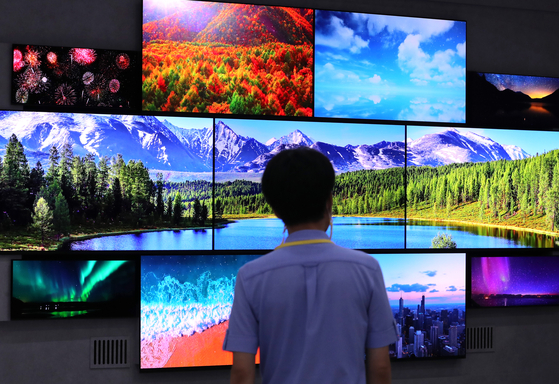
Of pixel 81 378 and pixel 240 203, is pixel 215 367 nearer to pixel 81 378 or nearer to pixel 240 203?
pixel 81 378

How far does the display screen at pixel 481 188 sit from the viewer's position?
3.32 metres

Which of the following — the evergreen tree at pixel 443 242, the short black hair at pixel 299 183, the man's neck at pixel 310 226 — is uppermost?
the short black hair at pixel 299 183

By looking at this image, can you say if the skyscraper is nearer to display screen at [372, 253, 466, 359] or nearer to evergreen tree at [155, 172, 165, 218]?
display screen at [372, 253, 466, 359]

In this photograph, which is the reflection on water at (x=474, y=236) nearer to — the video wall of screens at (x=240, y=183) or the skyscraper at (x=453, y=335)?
the video wall of screens at (x=240, y=183)

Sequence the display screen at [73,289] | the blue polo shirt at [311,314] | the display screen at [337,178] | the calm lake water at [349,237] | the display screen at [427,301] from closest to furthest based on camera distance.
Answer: the blue polo shirt at [311,314] < the display screen at [73,289] < the calm lake water at [349,237] < the display screen at [337,178] < the display screen at [427,301]

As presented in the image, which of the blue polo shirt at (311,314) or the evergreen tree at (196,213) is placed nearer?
the blue polo shirt at (311,314)

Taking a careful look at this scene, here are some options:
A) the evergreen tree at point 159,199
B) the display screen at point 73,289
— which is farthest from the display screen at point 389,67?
the display screen at point 73,289

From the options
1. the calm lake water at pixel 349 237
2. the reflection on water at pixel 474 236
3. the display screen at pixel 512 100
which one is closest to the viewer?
the calm lake water at pixel 349 237

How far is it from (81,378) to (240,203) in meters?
1.48

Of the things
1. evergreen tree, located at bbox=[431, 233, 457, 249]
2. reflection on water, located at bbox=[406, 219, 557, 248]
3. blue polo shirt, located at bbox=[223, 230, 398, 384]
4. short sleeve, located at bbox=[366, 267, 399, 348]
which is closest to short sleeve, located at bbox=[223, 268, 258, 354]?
blue polo shirt, located at bbox=[223, 230, 398, 384]

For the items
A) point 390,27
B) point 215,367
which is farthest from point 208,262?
point 390,27

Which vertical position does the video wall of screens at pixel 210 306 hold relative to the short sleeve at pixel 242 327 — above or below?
below

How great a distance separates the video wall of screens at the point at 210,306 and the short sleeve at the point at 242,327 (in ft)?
6.68

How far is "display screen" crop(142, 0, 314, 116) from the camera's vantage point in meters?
3.01
